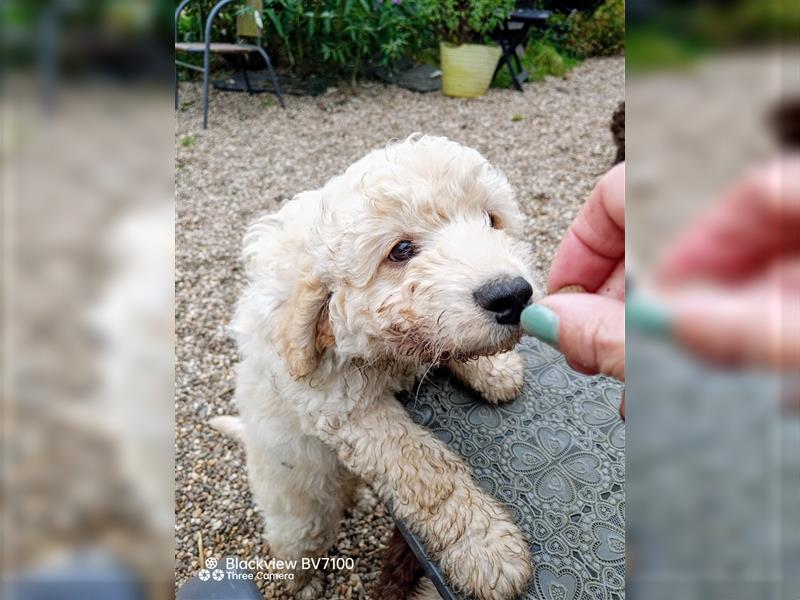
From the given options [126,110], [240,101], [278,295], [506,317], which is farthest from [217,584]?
[240,101]

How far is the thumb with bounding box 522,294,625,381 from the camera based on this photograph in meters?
0.66

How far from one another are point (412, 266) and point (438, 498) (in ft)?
1.93

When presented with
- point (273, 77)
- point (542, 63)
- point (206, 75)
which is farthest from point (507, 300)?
point (542, 63)

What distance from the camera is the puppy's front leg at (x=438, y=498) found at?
1.28 m

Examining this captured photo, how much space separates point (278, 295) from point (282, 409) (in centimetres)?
34

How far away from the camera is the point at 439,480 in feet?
4.58

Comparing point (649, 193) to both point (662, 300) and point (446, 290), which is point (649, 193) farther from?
point (446, 290)

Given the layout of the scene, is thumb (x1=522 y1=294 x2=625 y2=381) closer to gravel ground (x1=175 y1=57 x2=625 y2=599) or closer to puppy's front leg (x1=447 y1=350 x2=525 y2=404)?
puppy's front leg (x1=447 y1=350 x2=525 y2=404)

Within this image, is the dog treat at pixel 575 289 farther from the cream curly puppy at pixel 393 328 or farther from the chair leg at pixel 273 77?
the chair leg at pixel 273 77

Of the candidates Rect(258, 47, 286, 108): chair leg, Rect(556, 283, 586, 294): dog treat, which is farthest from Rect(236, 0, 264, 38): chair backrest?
Rect(556, 283, 586, 294): dog treat

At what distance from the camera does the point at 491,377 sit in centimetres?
165

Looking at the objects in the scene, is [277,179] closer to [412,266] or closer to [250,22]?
[250,22]

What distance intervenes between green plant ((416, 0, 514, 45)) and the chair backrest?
64 cm

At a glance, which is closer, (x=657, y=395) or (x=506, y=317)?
(x=657, y=395)
